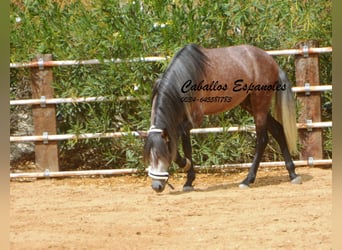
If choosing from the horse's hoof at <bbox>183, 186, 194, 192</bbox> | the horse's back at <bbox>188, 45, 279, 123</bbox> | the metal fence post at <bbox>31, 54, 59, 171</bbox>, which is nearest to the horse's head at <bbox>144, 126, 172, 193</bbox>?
the horse's back at <bbox>188, 45, 279, 123</bbox>

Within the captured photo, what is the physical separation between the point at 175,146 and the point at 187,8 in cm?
177

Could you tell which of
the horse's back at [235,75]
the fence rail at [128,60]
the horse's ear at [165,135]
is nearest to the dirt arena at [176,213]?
the horse's ear at [165,135]

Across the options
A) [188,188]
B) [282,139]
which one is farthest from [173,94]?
[282,139]

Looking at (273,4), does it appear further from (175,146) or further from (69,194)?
(69,194)

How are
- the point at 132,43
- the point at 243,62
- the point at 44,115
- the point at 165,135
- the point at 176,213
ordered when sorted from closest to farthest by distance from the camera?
the point at 176,213
the point at 165,135
the point at 243,62
the point at 132,43
the point at 44,115

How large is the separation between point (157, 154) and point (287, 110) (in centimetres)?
123

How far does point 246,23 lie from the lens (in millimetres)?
5859

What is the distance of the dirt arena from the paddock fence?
109 millimetres

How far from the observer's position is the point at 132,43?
587cm

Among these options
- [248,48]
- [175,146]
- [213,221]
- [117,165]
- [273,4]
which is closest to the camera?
[213,221]

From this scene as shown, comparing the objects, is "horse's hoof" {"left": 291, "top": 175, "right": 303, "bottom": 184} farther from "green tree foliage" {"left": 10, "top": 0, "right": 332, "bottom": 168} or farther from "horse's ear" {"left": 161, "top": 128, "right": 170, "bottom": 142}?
→ "horse's ear" {"left": 161, "top": 128, "right": 170, "bottom": 142}

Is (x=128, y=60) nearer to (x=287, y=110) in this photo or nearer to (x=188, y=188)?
(x=188, y=188)

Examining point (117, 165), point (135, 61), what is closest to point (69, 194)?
point (117, 165)

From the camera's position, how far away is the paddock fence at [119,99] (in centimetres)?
579
